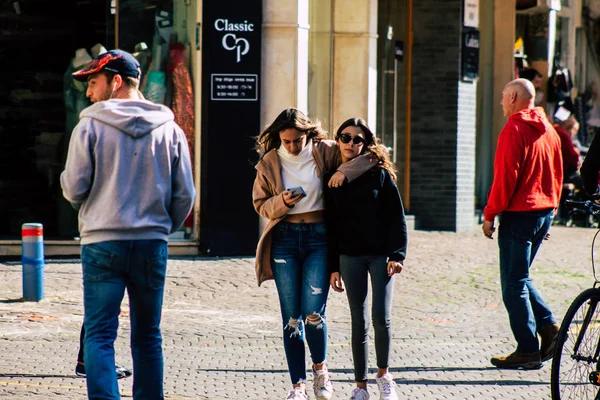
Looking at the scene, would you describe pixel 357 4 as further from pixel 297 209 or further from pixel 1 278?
pixel 297 209

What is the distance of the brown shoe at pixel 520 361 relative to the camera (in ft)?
25.5

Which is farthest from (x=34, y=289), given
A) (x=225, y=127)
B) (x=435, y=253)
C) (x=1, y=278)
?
(x=435, y=253)

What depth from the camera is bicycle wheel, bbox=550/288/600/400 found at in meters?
6.07

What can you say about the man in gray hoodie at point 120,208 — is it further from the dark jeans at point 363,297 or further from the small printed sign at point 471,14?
the small printed sign at point 471,14

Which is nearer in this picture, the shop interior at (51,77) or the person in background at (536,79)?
the shop interior at (51,77)

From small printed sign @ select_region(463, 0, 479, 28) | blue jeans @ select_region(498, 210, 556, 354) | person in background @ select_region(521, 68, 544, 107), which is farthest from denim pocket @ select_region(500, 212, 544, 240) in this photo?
person in background @ select_region(521, 68, 544, 107)

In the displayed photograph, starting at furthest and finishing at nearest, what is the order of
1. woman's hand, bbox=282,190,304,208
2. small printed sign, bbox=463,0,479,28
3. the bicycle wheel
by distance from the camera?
small printed sign, bbox=463,0,479,28
woman's hand, bbox=282,190,304,208
the bicycle wheel

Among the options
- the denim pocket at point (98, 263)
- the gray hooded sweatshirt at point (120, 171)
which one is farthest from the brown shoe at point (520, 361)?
the denim pocket at point (98, 263)

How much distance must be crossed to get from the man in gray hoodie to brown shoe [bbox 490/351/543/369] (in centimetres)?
313

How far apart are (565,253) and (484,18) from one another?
521 centimetres

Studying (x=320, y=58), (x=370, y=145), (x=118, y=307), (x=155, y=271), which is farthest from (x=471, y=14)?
(x=118, y=307)

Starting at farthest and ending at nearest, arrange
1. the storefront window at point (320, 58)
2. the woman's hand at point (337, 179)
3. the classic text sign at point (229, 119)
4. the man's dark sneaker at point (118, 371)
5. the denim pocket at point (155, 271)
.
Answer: the storefront window at point (320, 58), the classic text sign at point (229, 119), the man's dark sneaker at point (118, 371), the woman's hand at point (337, 179), the denim pocket at point (155, 271)

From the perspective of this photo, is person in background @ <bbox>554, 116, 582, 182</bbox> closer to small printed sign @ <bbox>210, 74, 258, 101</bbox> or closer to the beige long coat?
small printed sign @ <bbox>210, 74, 258, 101</bbox>

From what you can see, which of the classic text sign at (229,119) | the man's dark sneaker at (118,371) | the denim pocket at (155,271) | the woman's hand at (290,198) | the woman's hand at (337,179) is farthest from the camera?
the classic text sign at (229,119)
